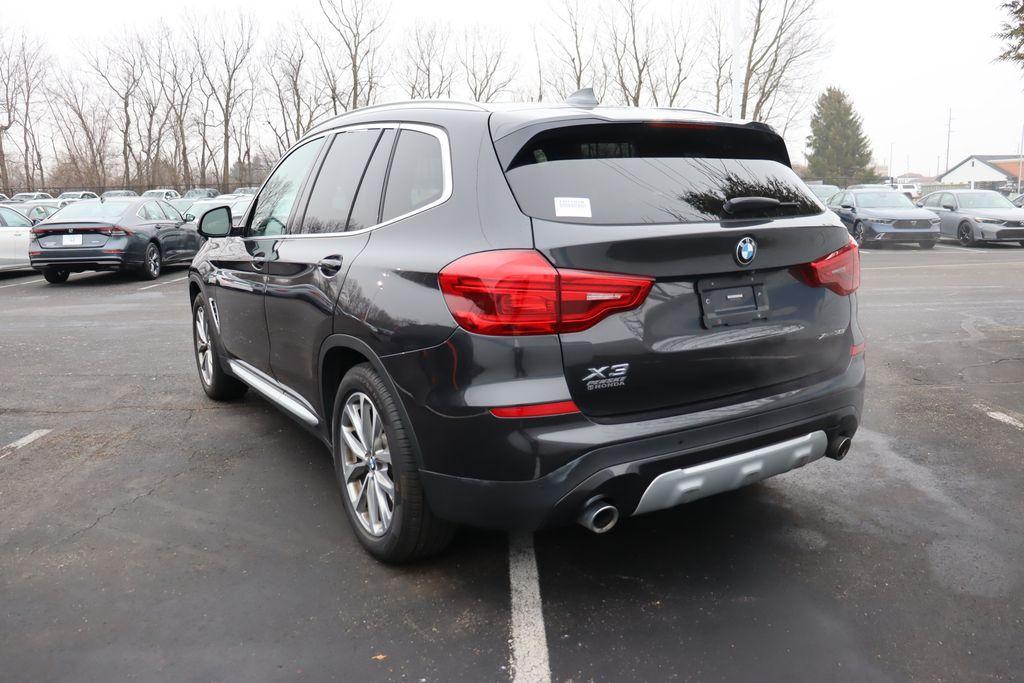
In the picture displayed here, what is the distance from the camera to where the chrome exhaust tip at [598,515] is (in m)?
2.61

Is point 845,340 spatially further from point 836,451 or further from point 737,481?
point 737,481

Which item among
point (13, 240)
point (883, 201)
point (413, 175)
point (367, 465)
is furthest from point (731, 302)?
point (883, 201)

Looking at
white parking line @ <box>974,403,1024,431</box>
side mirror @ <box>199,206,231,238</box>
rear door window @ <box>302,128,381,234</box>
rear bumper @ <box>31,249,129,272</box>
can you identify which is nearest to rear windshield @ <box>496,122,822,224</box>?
rear door window @ <box>302,128,381,234</box>

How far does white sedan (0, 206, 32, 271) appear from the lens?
595 inches

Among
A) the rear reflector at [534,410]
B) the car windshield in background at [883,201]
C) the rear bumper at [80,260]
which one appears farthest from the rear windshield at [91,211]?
the car windshield in background at [883,201]

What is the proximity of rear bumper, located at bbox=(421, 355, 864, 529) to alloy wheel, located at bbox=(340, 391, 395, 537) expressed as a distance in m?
0.37

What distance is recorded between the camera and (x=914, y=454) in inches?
176

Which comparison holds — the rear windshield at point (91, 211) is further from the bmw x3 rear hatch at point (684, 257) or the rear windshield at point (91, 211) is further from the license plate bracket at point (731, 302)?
the license plate bracket at point (731, 302)

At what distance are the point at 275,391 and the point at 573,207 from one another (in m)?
2.20

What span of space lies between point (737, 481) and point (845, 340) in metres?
0.81

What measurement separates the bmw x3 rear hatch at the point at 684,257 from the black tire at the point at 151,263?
43.8 feet

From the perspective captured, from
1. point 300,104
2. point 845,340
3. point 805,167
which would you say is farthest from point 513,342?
point 805,167

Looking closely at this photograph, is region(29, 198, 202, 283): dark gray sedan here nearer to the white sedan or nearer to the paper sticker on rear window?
the white sedan

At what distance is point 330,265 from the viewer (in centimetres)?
336
